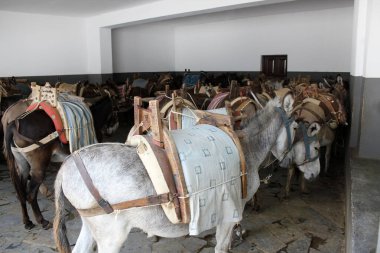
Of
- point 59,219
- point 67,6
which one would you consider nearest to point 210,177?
point 59,219

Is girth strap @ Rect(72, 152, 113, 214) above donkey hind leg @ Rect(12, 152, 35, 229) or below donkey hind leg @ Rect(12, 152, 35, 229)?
above

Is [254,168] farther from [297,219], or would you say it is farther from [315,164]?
[297,219]

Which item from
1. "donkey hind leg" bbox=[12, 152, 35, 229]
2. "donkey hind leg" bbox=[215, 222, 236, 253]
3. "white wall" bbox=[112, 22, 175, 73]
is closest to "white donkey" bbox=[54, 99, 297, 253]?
"donkey hind leg" bbox=[215, 222, 236, 253]

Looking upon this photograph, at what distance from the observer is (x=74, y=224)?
336 centimetres

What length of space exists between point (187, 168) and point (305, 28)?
952 centimetres

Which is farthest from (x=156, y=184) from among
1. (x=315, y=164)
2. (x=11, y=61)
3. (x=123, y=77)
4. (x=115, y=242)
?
(x=123, y=77)

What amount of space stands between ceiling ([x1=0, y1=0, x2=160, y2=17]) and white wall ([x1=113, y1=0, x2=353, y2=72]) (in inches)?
88.9

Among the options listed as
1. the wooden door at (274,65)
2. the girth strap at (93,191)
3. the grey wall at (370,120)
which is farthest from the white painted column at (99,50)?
the girth strap at (93,191)

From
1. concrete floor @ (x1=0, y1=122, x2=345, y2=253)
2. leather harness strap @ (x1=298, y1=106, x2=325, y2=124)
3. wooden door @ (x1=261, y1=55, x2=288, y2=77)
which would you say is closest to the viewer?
concrete floor @ (x1=0, y1=122, x2=345, y2=253)

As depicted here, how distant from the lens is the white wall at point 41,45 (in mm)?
8984

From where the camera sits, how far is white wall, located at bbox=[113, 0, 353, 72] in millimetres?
9523

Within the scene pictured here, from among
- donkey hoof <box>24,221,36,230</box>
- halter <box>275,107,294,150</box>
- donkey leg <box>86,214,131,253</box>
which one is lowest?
donkey hoof <box>24,221,36,230</box>

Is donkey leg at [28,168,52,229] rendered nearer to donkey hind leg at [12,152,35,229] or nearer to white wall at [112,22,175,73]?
donkey hind leg at [12,152,35,229]

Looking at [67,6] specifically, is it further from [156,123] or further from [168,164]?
[168,164]
